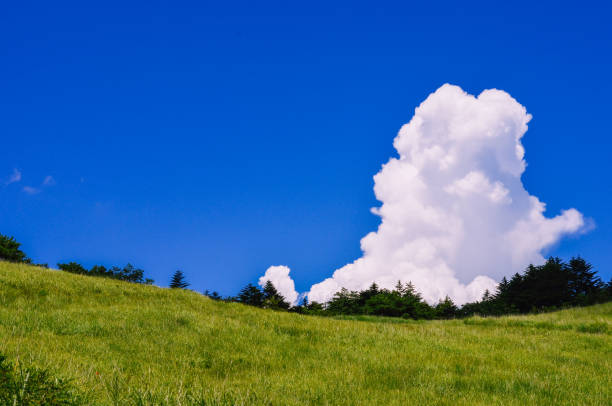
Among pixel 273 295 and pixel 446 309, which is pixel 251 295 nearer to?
pixel 273 295

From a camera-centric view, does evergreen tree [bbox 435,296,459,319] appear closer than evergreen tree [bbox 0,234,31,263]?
No

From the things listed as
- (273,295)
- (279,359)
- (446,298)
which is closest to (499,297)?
(446,298)

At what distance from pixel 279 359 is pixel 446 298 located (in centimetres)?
6607

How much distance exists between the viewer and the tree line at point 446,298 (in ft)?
182

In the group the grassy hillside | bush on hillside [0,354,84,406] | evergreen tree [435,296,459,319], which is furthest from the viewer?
evergreen tree [435,296,459,319]

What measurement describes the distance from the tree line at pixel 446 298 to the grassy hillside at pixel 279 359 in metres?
43.2

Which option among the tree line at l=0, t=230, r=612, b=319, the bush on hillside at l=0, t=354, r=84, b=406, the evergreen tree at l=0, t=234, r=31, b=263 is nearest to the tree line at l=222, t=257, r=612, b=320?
the tree line at l=0, t=230, r=612, b=319

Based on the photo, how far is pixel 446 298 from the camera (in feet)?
220

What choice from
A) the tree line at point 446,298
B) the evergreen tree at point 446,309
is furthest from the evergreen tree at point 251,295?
the evergreen tree at point 446,309

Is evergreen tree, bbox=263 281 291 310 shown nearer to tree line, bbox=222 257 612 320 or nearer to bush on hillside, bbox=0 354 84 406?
tree line, bbox=222 257 612 320

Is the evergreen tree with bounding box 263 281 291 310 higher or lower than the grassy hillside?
higher

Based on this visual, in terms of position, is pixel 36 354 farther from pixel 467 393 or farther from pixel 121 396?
pixel 467 393

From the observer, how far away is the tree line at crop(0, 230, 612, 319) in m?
55.4

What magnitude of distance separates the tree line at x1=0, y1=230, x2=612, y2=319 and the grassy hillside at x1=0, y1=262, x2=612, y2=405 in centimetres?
4322
